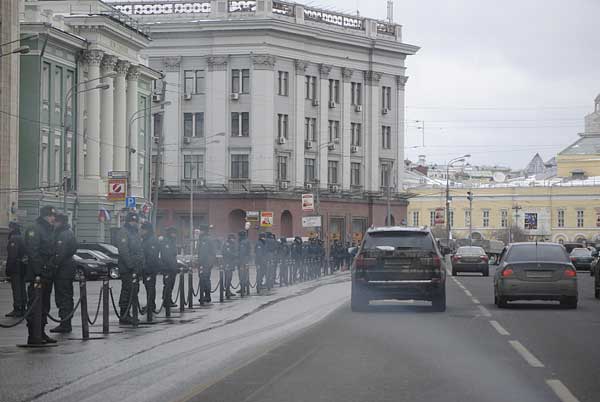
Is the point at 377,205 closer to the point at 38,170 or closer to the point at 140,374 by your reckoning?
the point at 38,170

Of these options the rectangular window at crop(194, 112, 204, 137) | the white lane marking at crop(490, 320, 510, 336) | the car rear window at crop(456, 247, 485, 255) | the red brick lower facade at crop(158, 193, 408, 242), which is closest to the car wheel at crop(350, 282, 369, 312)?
the white lane marking at crop(490, 320, 510, 336)

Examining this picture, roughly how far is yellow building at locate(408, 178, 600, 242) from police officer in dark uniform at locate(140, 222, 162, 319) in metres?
118

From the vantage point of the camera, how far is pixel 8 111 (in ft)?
176

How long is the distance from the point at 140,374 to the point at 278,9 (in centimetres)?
8230

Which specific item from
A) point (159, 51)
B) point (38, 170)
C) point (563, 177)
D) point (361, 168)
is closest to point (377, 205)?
point (361, 168)

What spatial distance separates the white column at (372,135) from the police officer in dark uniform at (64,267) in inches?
3281

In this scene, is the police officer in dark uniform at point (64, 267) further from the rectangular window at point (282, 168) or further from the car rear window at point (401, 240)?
the rectangular window at point (282, 168)

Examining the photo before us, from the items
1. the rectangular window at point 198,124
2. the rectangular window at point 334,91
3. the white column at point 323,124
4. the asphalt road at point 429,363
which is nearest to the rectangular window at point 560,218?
the rectangular window at point 334,91

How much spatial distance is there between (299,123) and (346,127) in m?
6.10

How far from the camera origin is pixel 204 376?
14.1 metres

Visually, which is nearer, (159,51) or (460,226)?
(159,51)

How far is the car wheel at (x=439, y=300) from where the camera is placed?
26.6 meters

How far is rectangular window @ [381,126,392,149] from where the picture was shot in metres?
105

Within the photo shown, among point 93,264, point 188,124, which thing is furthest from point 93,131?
point 188,124
